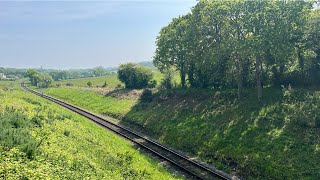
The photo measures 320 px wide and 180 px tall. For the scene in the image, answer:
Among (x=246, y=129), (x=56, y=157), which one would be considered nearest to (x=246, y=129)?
(x=246, y=129)

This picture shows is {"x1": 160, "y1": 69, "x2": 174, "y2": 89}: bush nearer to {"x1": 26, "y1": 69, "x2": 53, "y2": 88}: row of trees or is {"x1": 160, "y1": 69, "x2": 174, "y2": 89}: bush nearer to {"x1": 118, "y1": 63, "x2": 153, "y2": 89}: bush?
{"x1": 118, "y1": 63, "x2": 153, "y2": 89}: bush

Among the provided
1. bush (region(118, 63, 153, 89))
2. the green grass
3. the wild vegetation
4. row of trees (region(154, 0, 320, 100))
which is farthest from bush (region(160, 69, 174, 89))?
bush (region(118, 63, 153, 89))

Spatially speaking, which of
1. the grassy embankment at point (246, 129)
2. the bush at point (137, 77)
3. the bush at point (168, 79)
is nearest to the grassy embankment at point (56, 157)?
the grassy embankment at point (246, 129)

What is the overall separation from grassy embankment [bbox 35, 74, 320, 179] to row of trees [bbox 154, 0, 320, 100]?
3.15 metres

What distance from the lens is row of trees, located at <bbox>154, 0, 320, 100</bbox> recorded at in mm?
31453

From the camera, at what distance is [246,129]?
29.0m

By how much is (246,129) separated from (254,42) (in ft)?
32.3

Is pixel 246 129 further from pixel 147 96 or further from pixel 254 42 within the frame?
pixel 147 96

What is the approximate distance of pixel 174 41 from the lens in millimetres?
49438

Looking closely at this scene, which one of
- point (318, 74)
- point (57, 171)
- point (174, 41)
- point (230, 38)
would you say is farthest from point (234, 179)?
point (174, 41)

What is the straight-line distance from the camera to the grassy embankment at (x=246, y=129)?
75.8ft

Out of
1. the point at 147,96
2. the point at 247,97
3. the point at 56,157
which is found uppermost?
the point at 247,97

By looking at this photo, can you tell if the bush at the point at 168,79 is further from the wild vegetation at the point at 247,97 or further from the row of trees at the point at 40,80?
the row of trees at the point at 40,80

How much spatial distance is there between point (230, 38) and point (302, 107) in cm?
1170
